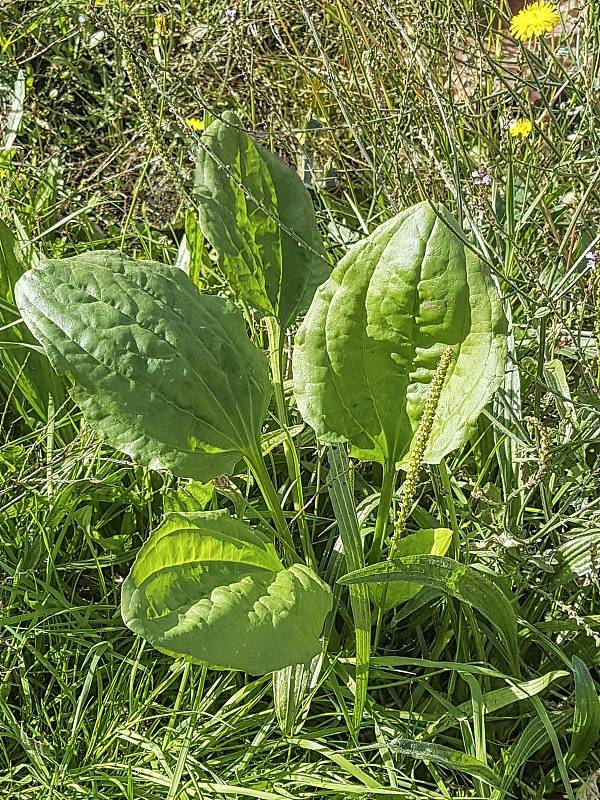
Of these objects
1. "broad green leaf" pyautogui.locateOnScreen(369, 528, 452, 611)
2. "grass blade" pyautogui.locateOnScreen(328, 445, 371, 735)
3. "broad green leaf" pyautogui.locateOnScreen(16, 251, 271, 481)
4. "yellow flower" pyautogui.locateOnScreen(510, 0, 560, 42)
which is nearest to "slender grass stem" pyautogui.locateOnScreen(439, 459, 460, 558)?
"broad green leaf" pyautogui.locateOnScreen(369, 528, 452, 611)

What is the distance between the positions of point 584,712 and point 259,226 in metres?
0.77

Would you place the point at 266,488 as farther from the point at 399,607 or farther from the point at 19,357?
the point at 19,357

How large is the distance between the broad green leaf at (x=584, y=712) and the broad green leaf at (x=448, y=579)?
95 mm

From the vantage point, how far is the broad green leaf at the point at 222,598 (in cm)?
94

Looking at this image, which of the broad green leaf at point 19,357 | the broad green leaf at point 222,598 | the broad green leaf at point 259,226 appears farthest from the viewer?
the broad green leaf at point 19,357

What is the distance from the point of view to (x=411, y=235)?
3.52ft

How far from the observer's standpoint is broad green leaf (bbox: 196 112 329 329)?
4.22 ft

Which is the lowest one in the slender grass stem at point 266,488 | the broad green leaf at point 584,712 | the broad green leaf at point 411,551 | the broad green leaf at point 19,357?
the broad green leaf at point 584,712

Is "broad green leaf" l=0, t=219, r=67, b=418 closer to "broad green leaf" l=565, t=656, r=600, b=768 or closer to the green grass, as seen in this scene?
the green grass

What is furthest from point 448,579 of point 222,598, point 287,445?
point 287,445

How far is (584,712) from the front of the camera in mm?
1087

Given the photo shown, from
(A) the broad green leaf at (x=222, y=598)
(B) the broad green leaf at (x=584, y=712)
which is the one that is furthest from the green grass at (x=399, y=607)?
(A) the broad green leaf at (x=222, y=598)

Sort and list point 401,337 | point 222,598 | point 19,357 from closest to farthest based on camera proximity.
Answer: point 222,598, point 401,337, point 19,357

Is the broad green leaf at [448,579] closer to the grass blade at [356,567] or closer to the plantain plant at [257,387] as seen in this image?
the plantain plant at [257,387]
